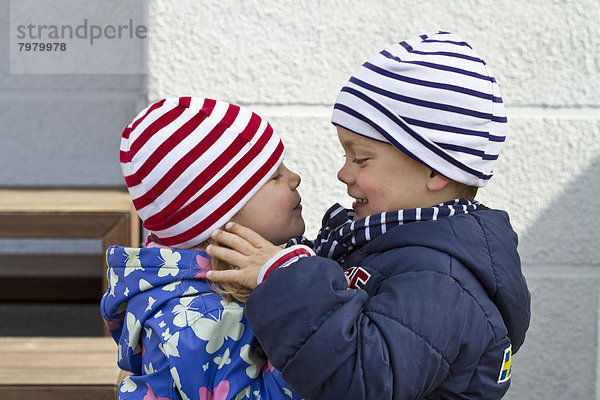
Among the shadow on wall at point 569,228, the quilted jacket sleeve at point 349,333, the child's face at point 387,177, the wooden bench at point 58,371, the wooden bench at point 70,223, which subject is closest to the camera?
the quilted jacket sleeve at point 349,333

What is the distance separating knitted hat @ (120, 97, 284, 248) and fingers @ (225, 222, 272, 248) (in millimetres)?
42

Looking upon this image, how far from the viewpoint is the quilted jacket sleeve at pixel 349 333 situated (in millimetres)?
1099

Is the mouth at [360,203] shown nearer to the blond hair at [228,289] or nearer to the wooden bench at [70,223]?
the blond hair at [228,289]

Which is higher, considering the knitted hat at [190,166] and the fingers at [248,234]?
the knitted hat at [190,166]

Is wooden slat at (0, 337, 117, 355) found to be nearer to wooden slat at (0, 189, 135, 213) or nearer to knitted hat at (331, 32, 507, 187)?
wooden slat at (0, 189, 135, 213)

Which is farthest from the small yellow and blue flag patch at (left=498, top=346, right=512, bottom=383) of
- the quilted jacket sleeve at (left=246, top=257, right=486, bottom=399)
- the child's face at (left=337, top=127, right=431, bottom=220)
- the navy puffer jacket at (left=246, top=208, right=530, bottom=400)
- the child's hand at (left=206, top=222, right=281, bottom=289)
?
the child's hand at (left=206, top=222, right=281, bottom=289)

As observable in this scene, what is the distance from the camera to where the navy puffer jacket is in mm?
1103

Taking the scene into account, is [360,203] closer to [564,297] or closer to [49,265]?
[564,297]

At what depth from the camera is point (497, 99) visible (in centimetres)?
139

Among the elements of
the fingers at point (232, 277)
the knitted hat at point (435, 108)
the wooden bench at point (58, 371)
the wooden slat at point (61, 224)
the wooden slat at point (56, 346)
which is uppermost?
the knitted hat at point (435, 108)
